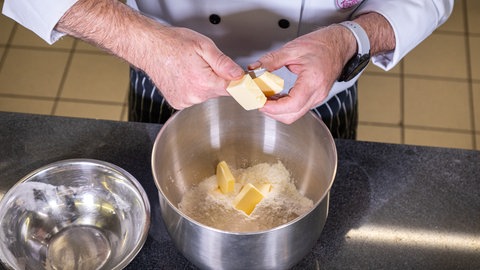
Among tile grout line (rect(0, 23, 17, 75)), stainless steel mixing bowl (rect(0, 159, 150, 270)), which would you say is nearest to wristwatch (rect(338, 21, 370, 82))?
stainless steel mixing bowl (rect(0, 159, 150, 270))

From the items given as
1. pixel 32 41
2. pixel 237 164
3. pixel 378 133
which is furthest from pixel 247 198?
pixel 32 41

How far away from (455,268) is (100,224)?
57cm

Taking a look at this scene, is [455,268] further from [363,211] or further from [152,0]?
[152,0]

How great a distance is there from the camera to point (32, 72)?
2.25m

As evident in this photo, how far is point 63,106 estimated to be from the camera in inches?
85.5

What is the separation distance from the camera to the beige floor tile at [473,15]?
2.37 meters

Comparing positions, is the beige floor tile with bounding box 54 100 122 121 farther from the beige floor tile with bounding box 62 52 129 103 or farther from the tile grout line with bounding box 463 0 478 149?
the tile grout line with bounding box 463 0 478 149

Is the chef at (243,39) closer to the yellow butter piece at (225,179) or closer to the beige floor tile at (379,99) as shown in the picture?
the yellow butter piece at (225,179)

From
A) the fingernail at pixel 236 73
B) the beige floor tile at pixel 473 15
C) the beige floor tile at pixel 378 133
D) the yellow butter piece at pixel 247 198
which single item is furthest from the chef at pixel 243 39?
the beige floor tile at pixel 473 15

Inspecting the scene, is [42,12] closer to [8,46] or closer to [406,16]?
[406,16]

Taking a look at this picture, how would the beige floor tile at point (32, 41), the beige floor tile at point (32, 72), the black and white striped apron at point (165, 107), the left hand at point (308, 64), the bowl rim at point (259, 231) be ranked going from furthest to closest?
the beige floor tile at point (32, 41) < the beige floor tile at point (32, 72) < the black and white striped apron at point (165, 107) < the left hand at point (308, 64) < the bowl rim at point (259, 231)

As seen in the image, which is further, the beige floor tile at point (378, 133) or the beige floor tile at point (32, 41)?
the beige floor tile at point (32, 41)

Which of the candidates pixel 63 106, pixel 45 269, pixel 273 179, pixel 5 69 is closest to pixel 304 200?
pixel 273 179

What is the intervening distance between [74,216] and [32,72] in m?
1.35
